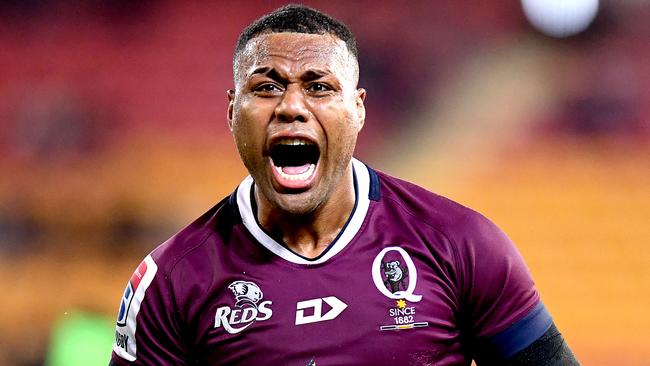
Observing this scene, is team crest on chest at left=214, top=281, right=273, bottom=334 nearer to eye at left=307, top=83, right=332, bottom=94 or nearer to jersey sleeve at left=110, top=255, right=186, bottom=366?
jersey sleeve at left=110, top=255, right=186, bottom=366

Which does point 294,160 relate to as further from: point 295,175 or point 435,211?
point 435,211

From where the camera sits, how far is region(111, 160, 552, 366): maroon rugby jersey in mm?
1972

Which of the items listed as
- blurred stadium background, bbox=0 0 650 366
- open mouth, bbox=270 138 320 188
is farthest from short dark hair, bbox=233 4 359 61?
blurred stadium background, bbox=0 0 650 366

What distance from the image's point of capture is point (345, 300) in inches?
78.6

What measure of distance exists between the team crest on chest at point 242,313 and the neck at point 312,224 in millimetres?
165

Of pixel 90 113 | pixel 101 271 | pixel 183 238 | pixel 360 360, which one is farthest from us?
pixel 90 113

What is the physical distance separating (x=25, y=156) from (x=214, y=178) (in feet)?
4.26

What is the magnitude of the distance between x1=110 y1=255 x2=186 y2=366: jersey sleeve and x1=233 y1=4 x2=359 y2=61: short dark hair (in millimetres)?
601

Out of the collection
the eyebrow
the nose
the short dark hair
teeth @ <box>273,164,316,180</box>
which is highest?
the short dark hair

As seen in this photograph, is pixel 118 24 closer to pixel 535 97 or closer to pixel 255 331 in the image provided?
pixel 535 97

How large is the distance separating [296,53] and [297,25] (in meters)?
0.09

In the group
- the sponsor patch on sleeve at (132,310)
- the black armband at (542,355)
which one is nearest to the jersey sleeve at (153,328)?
the sponsor patch on sleeve at (132,310)

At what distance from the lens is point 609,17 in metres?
6.24

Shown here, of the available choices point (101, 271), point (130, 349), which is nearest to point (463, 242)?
point (130, 349)
